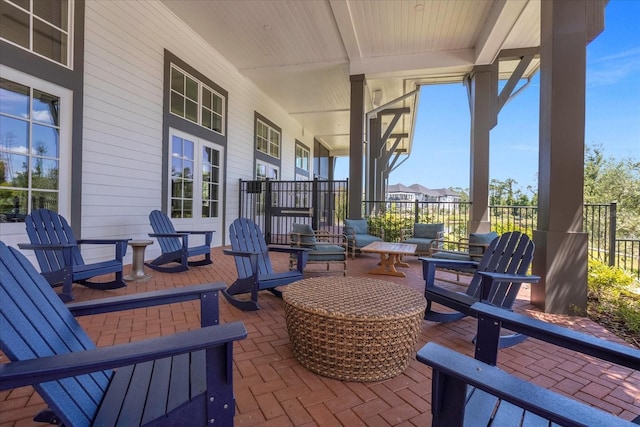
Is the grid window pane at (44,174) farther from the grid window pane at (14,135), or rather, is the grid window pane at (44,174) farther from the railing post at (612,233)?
the railing post at (612,233)

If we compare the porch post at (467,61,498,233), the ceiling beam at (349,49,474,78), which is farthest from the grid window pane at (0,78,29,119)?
the porch post at (467,61,498,233)

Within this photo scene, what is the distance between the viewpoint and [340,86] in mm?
8336

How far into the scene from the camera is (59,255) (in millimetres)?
3221

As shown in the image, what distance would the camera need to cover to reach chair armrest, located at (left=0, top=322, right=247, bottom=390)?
733mm

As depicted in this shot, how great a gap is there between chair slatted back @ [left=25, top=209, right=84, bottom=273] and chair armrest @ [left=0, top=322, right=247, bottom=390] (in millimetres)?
2966

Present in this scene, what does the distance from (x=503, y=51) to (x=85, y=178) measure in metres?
7.96

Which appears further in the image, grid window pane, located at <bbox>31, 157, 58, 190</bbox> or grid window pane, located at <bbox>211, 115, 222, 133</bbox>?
grid window pane, located at <bbox>211, 115, 222, 133</bbox>

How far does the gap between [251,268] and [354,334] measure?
5.25ft

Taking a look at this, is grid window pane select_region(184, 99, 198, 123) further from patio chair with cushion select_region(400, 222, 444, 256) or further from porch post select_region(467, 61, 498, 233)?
porch post select_region(467, 61, 498, 233)

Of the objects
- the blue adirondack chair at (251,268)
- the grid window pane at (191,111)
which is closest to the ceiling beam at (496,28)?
the blue adirondack chair at (251,268)

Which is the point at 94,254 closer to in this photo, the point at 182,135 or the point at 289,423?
the point at 182,135

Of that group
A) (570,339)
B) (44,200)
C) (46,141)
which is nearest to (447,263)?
(570,339)

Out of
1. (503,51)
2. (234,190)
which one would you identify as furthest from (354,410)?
(503,51)

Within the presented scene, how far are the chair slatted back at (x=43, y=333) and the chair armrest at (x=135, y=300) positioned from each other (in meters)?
0.05
